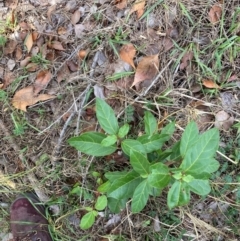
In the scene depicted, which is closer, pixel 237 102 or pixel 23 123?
pixel 237 102

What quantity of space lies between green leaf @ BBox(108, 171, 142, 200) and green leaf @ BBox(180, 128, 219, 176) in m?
0.24

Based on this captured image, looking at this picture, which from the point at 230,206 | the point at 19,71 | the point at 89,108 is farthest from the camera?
the point at 19,71

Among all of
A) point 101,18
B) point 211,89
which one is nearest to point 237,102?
point 211,89

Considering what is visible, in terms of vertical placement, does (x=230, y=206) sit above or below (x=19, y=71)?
below

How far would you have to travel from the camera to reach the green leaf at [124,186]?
1.61 metres

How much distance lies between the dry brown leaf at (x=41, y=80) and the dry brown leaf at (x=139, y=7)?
576 mm

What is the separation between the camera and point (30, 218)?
214 centimetres

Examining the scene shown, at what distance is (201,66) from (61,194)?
3.33ft

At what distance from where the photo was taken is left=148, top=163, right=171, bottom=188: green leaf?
1460 mm

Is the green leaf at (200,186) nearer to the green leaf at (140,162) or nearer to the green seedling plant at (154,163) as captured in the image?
the green seedling plant at (154,163)

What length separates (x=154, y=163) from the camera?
161 centimetres

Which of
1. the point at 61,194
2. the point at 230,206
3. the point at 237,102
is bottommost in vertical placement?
the point at 230,206

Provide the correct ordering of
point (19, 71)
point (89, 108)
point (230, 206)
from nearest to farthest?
1. point (230, 206)
2. point (89, 108)
3. point (19, 71)

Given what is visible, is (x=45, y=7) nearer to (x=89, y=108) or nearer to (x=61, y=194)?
(x=89, y=108)
